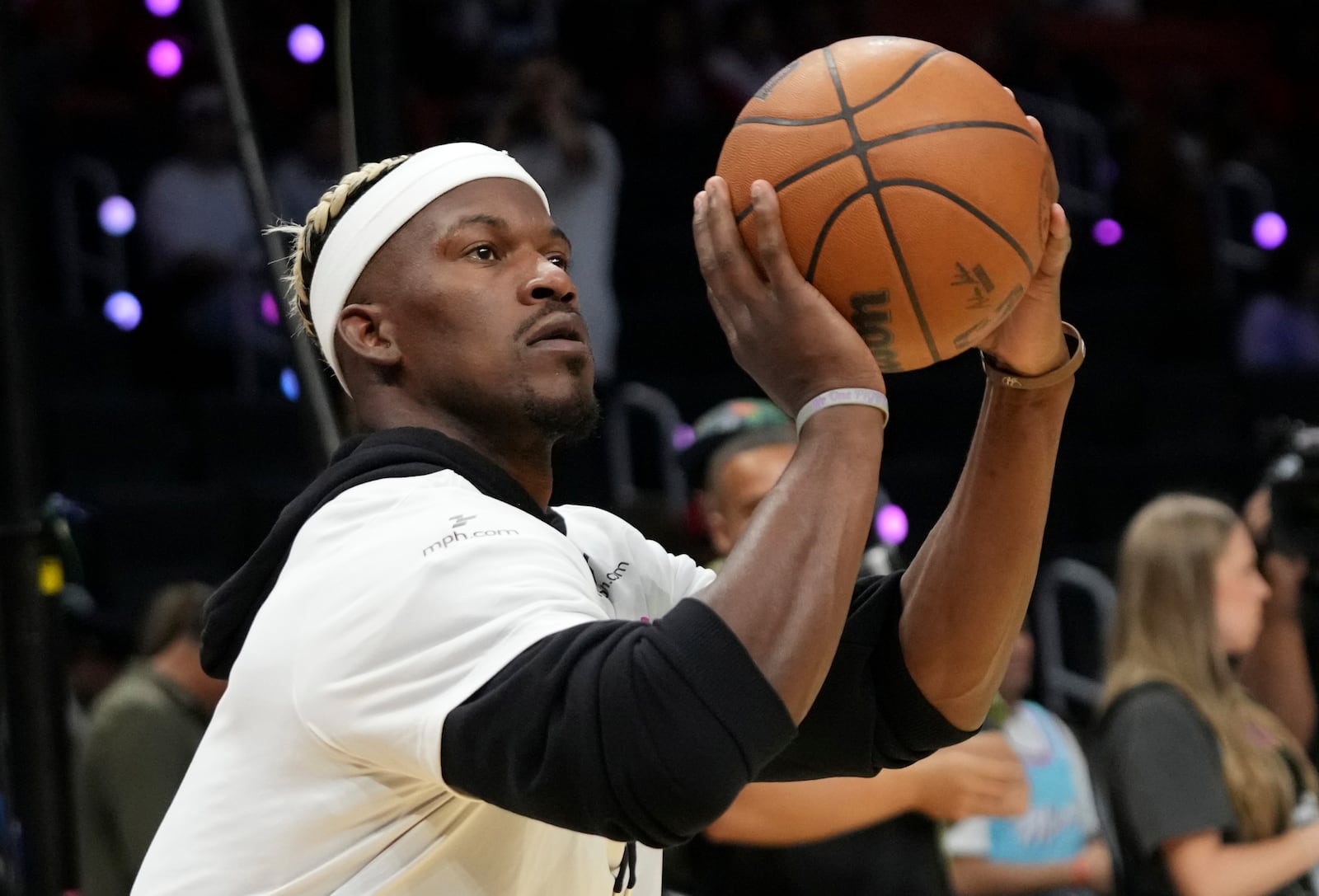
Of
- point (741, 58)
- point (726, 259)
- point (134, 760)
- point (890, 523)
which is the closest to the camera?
point (726, 259)

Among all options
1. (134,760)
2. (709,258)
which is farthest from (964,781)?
(134,760)

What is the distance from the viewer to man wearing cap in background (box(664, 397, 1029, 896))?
11.6ft

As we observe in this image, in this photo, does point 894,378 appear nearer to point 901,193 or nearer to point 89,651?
point 89,651

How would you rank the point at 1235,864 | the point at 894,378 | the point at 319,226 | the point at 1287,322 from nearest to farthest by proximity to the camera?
the point at 319,226
the point at 1235,864
the point at 894,378
the point at 1287,322

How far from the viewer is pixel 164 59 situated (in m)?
10.3

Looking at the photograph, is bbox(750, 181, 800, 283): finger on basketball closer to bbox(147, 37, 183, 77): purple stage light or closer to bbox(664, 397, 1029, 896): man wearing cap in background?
bbox(664, 397, 1029, 896): man wearing cap in background

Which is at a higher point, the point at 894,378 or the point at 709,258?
the point at 709,258

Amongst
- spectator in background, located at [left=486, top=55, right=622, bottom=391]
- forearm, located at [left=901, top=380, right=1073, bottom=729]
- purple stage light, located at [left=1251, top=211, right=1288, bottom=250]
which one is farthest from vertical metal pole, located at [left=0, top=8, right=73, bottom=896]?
purple stage light, located at [left=1251, top=211, right=1288, bottom=250]

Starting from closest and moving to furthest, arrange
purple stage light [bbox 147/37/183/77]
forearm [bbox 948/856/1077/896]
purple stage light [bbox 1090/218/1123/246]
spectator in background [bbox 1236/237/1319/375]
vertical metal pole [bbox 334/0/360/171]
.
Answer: vertical metal pole [bbox 334/0/360/171], forearm [bbox 948/856/1077/896], purple stage light [bbox 147/37/183/77], spectator in background [bbox 1236/237/1319/375], purple stage light [bbox 1090/218/1123/246]

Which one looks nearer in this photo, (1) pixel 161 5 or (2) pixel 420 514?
(2) pixel 420 514

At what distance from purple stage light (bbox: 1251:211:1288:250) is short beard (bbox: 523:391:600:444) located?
10636mm

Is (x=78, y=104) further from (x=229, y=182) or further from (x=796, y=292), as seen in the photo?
(x=796, y=292)

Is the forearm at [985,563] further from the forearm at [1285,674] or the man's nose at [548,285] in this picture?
the forearm at [1285,674]

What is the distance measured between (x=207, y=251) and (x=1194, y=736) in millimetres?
5828
